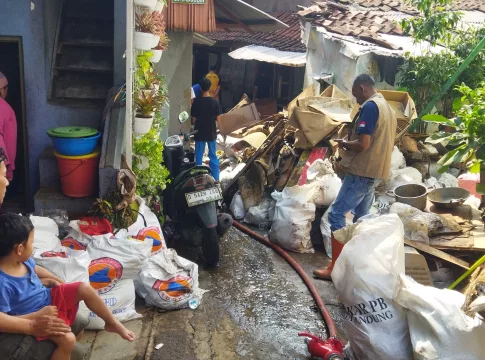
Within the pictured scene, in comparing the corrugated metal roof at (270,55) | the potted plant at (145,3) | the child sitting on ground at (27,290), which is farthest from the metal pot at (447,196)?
the corrugated metal roof at (270,55)

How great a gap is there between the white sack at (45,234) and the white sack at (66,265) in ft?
0.71

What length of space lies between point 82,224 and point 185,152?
2.73 metres

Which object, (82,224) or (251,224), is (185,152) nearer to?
(251,224)

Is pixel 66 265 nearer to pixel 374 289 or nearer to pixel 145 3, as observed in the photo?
pixel 374 289

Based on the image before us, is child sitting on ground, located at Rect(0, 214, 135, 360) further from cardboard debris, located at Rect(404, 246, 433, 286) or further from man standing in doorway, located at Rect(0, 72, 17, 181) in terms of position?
cardboard debris, located at Rect(404, 246, 433, 286)

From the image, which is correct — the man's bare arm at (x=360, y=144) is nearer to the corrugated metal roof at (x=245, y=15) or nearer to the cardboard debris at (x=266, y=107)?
the corrugated metal roof at (x=245, y=15)

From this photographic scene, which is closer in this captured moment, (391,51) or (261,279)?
(261,279)

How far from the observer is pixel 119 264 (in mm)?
4594

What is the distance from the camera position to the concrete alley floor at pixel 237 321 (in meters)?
4.37

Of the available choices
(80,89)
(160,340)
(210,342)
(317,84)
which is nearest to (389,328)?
(210,342)

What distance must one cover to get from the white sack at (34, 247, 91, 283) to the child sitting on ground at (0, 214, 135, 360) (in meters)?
0.61

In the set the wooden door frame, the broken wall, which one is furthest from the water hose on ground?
the broken wall

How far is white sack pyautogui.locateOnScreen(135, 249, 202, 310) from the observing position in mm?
4883

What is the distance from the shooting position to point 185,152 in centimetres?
746
